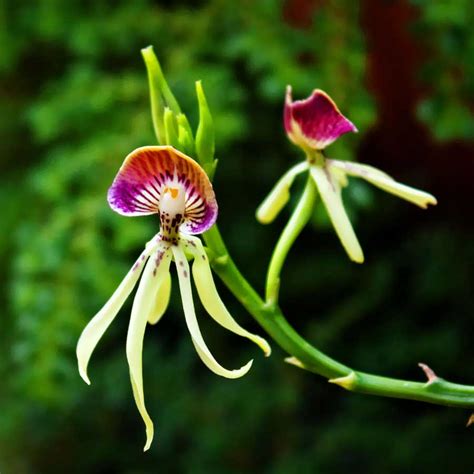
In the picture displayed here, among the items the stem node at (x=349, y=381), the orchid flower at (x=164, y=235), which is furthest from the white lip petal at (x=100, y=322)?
the stem node at (x=349, y=381)

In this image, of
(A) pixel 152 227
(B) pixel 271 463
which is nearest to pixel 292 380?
(B) pixel 271 463

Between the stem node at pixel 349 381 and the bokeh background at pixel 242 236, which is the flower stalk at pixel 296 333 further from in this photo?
the bokeh background at pixel 242 236

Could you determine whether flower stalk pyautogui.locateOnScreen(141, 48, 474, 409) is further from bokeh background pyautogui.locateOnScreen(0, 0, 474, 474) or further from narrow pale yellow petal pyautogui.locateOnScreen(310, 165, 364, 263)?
bokeh background pyautogui.locateOnScreen(0, 0, 474, 474)

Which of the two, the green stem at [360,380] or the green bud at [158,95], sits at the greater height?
the green bud at [158,95]

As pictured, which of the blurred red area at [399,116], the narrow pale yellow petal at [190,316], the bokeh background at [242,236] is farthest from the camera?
the blurred red area at [399,116]

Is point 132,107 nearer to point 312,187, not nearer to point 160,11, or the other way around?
point 160,11

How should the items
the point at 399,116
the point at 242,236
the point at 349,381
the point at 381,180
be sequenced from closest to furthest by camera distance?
the point at 349,381
the point at 381,180
the point at 242,236
the point at 399,116

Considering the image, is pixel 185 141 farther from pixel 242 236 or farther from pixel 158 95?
pixel 242 236

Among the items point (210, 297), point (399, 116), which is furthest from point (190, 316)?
point (399, 116)
